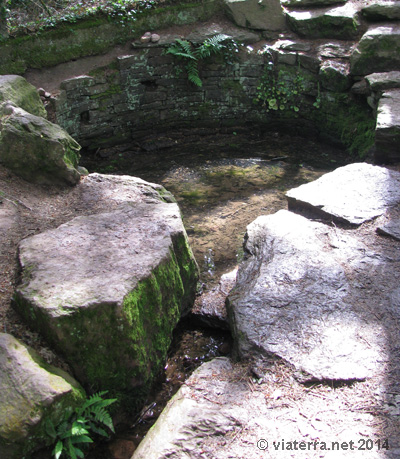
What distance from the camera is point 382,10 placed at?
6590mm

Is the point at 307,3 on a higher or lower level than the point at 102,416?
higher

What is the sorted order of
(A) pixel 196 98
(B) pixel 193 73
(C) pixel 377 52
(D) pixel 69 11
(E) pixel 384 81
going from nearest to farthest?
(E) pixel 384 81
(C) pixel 377 52
(D) pixel 69 11
(B) pixel 193 73
(A) pixel 196 98

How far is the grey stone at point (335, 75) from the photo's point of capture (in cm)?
644

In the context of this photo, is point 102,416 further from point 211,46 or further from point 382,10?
point 382,10

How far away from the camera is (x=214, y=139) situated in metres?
7.48

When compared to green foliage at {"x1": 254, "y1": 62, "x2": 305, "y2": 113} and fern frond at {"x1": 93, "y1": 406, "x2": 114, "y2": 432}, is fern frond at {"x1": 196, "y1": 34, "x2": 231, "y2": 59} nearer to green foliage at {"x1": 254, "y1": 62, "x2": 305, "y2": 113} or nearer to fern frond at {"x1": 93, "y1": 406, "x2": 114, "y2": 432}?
green foliage at {"x1": 254, "y1": 62, "x2": 305, "y2": 113}

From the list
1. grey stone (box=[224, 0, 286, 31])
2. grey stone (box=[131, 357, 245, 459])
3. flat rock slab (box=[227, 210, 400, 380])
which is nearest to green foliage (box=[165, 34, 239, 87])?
grey stone (box=[224, 0, 286, 31])

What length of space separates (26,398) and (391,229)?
3095 millimetres

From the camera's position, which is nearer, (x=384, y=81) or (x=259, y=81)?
(x=384, y=81)

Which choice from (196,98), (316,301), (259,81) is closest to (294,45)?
(259,81)

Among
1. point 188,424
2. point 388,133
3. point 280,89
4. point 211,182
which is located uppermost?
point 280,89

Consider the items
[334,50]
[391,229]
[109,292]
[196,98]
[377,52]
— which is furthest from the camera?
[196,98]

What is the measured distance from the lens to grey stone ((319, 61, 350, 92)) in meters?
6.44

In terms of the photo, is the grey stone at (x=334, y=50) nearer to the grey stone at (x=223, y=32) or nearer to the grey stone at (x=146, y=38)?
the grey stone at (x=223, y=32)
